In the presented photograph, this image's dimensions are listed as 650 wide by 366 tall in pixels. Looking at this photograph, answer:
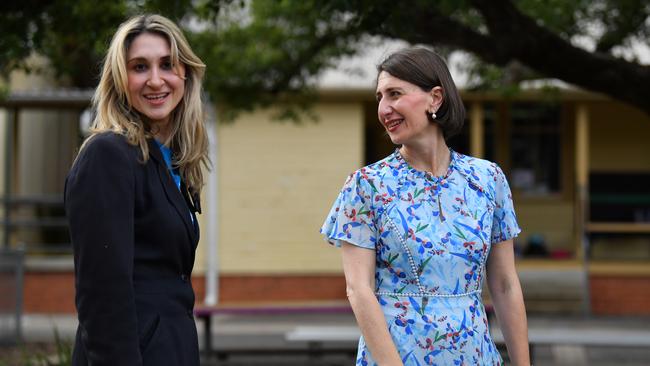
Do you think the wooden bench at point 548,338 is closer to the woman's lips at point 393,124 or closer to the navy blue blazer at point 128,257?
the woman's lips at point 393,124

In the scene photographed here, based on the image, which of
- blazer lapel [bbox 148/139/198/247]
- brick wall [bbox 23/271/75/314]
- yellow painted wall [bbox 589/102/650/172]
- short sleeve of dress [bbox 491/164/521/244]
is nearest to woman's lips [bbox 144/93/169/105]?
blazer lapel [bbox 148/139/198/247]

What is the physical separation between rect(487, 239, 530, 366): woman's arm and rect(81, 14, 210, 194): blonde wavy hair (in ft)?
3.39

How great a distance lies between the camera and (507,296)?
11.7ft

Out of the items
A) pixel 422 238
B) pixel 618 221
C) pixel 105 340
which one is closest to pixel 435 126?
pixel 422 238

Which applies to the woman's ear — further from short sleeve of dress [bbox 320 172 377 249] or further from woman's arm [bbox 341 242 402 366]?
woman's arm [bbox 341 242 402 366]

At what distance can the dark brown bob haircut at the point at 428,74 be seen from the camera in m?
3.41

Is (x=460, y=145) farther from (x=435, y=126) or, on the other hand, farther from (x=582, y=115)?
(x=435, y=126)

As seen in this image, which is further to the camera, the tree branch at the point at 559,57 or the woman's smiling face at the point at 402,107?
the tree branch at the point at 559,57

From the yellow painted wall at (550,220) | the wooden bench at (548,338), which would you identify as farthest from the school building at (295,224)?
the wooden bench at (548,338)

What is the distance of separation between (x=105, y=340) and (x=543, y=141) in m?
16.6

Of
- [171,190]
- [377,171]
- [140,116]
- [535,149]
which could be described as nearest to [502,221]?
[377,171]

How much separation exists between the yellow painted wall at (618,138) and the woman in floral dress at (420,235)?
49.2 feet

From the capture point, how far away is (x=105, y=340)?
9.19ft

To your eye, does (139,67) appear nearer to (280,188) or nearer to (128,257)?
(128,257)
